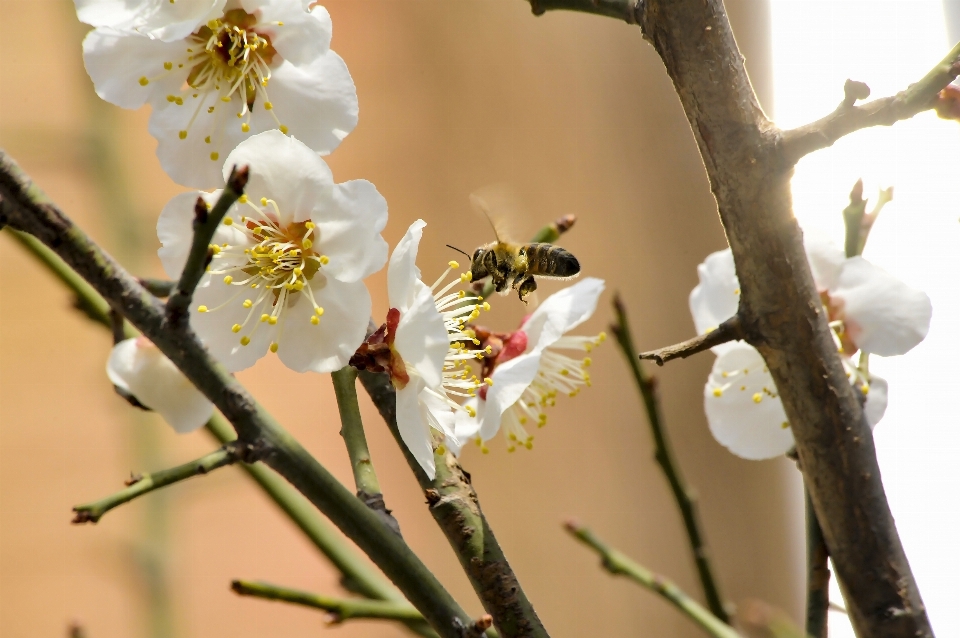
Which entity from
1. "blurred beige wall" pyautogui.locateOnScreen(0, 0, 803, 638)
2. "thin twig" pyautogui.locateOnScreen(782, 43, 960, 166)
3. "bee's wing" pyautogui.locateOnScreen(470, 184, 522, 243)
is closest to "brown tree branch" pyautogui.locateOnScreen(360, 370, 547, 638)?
"thin twig" pyautogui.locateOnScreen(782, 43, 960, 166)

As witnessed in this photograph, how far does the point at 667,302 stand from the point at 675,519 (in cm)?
60

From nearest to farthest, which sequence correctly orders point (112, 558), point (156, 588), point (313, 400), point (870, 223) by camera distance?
point (870, 223), point (156, 588), point (112, 558), point (313, 400)

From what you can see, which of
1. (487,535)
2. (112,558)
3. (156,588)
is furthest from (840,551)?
(112,558)

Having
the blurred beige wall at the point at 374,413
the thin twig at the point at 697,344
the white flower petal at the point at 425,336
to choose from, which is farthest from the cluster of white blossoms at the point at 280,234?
the blurred beige wall at the point at 374,413

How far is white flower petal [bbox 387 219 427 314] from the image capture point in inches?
15.7

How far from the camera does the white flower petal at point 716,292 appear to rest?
620 millimetres

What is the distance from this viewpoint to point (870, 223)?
542 mm

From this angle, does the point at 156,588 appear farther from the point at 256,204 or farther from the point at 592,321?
the point at 592,321

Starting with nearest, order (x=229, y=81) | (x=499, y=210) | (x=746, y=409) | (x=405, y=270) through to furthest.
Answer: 1. (x=405, y=270)
2. (x=229, y=81)
3. (x=746, y=409)
4. (x=499, y=210)

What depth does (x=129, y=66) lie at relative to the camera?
50 cm

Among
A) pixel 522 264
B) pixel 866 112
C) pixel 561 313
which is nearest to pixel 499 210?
pixel 522 264

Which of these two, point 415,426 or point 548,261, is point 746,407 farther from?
point 415,426

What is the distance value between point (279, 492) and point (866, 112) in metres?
0.45

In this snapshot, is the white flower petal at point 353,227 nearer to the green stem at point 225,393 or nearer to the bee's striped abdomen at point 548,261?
the green stem at point 225,393
